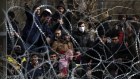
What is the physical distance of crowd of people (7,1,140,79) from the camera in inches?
284

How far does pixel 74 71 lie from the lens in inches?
287

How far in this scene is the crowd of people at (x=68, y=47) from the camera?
23.7 ft

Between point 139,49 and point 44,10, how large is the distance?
185 cm

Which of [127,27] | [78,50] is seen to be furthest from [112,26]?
[78,50]

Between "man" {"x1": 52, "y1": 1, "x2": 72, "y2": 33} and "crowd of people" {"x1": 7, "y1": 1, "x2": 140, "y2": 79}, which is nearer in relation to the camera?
"crowd of people" {"x1": 7, "y1": 1, "x2": 140, "y2": 79}

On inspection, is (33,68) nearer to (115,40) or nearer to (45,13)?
(45,13)

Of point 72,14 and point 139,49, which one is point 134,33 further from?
point 72,14

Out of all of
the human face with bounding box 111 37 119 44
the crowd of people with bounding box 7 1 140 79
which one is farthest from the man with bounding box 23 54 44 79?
the human face with bounding box 111 37 119 44

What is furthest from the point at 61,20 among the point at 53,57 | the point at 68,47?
the point at 53,57

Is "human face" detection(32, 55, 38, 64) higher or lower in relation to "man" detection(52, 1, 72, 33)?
lower

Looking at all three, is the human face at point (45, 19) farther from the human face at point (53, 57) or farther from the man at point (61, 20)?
the human face at point (53, 57)

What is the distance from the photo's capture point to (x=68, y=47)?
7695 mm

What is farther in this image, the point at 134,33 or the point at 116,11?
the point at 116,11

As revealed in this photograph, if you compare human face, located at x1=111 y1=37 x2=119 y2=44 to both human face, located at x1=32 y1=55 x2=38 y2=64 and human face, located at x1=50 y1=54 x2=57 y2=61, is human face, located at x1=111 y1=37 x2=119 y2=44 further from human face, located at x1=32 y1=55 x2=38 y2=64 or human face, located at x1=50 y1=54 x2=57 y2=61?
human face, located at x1=32 y1=55 x2=38 y2=64
